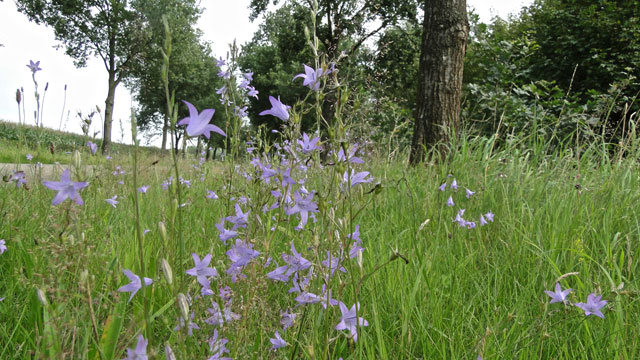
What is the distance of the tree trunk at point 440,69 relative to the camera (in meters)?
4.94

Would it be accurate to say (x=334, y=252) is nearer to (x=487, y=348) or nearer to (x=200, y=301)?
(x=200, y=301)

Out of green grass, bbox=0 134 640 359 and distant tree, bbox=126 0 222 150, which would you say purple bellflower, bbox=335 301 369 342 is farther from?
distant tree, bbox=126 0 222 150

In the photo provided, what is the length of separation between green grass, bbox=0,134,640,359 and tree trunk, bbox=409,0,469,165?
6.48 feet

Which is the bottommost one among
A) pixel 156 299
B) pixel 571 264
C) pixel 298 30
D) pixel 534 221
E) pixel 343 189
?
pixel 156 299

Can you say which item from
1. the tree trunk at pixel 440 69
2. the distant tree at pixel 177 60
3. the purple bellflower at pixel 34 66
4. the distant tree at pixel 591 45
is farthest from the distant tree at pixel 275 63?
the purple bellflower at pixel 34 66

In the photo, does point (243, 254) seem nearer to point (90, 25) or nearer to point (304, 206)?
point (304, 206)

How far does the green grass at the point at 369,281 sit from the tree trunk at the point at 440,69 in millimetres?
1977

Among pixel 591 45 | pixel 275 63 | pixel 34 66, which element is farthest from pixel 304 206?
pixel 275 63

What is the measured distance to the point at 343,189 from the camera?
89 cm

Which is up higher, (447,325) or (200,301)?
(200,301)

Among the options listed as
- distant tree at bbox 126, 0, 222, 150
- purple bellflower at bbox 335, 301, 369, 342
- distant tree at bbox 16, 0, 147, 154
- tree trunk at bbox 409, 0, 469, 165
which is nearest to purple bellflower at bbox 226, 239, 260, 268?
purple bellflower at bbox 335, 301, 369, 342

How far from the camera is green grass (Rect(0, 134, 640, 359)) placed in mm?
943

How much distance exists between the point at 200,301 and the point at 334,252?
0.43 metres

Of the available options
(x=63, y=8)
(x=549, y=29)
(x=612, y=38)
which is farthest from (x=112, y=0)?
(x=612, y=38)
